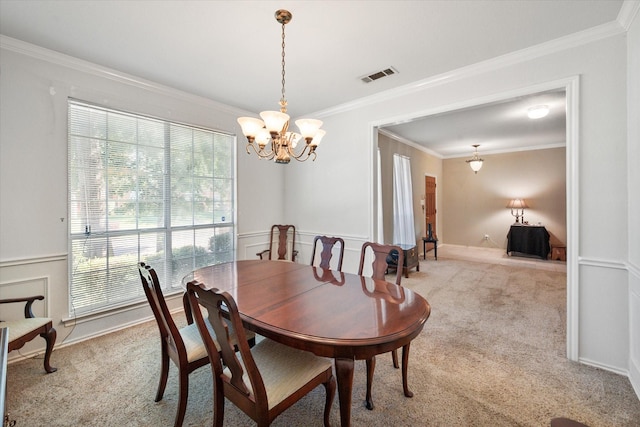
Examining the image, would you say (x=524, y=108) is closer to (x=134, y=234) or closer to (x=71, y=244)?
(x=134, y=234)

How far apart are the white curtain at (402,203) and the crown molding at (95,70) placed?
138 inches

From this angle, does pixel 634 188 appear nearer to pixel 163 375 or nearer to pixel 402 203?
pixel 163 375

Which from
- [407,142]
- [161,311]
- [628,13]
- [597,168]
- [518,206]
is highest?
[407,142]

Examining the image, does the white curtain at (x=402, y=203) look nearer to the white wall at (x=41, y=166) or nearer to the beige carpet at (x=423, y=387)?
the beige carpet at (x=423, y=387)

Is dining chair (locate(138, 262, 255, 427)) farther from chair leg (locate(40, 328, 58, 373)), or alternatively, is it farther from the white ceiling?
the white ceiling

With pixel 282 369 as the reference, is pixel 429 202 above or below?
above

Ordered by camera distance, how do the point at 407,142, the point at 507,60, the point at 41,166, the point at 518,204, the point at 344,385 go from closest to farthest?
the point at 344,385
the point at 41,166
the point at 507,60
the point at 407,142
the point at 518,204

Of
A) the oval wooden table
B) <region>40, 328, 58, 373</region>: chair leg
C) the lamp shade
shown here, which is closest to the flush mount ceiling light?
the lamp shade

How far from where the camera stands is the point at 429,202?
7.13 meters

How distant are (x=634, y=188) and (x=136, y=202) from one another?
4.39 metres

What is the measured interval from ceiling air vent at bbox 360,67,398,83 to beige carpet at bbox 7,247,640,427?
2.73 metres

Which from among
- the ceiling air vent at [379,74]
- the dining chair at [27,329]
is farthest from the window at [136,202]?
the ceiling air vent at [379,74]

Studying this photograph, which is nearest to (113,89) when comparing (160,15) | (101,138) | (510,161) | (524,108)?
(101,138)

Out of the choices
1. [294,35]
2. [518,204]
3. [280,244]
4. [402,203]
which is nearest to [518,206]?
[518,204]
